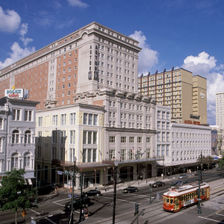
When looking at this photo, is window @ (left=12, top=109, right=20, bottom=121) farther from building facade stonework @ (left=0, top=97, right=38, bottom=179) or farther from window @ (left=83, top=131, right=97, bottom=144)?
window @ (left=83, top=131, right=97, bottom=144)

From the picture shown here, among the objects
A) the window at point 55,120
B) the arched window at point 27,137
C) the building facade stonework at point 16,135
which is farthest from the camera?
the window at point 55,120

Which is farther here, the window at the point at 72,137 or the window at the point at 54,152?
the window at the point at 54,152

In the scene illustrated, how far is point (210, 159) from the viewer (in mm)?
99938

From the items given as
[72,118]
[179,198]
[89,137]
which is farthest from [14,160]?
[179,198]

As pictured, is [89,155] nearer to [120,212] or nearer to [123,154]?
[123,154]

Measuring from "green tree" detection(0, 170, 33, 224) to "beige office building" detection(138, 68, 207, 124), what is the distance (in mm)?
102862

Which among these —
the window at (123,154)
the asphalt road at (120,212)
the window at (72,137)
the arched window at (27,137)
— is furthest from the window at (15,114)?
the window at (123,154)

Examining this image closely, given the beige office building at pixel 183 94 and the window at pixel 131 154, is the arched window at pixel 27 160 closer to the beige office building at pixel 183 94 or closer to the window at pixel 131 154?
the window at pixel 131 154

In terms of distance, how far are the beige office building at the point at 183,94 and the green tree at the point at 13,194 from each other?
10286 cm

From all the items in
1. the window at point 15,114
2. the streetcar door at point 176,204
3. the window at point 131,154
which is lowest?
the streetcar door at point 176,204

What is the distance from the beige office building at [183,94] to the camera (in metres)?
130

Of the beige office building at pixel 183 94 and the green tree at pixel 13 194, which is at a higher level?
the beige office building at pixel 183 94

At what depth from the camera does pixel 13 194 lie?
32.4 m

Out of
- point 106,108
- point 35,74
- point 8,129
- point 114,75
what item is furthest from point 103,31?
point 8,129
